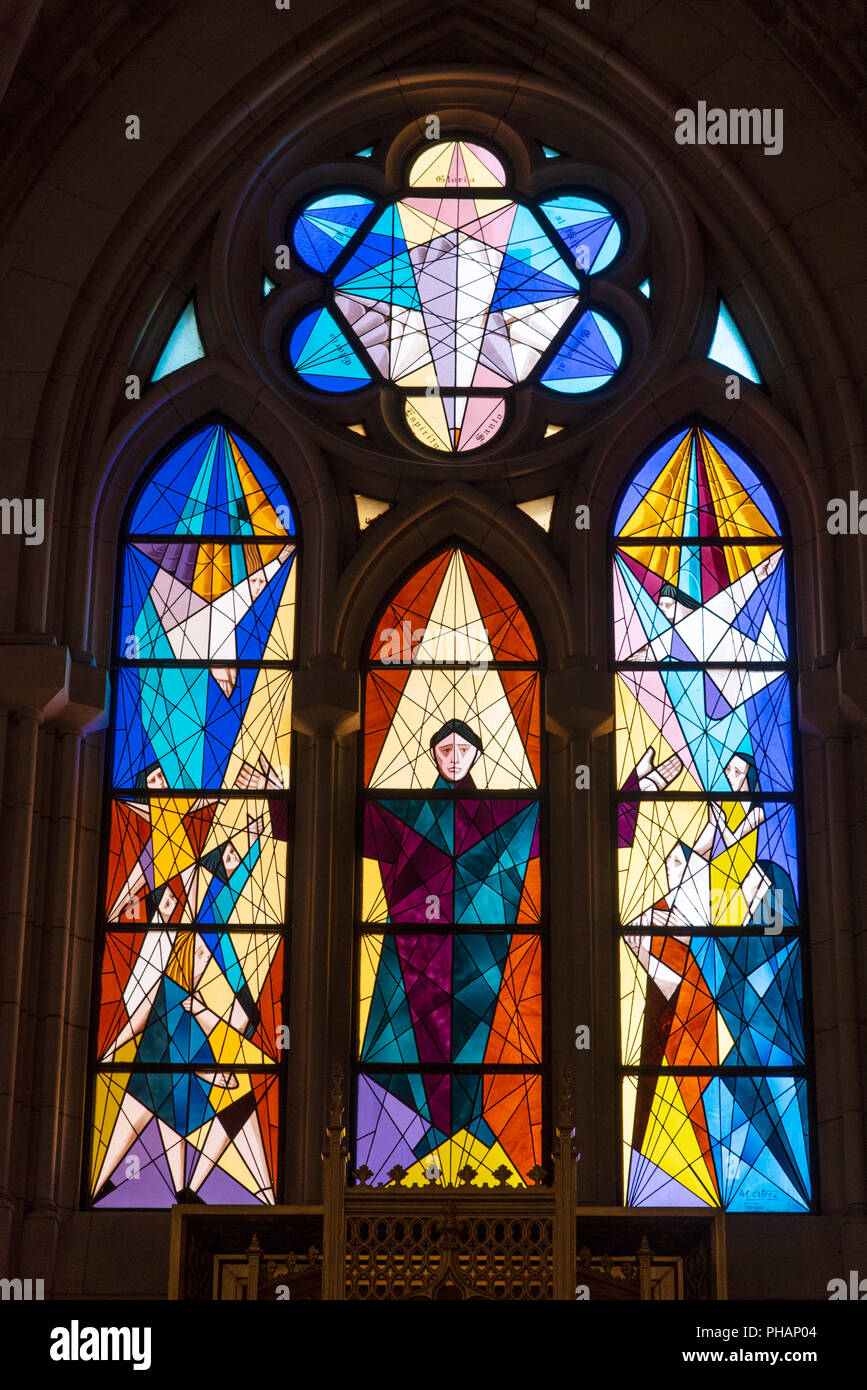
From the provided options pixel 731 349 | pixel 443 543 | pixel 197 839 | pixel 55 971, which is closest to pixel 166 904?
pixel 197 839

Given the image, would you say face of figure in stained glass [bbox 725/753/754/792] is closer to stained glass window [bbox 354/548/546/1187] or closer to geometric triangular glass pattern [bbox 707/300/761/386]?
stained glass window [bbox 354/548/546/1187]

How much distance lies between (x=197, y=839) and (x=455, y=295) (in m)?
3.23

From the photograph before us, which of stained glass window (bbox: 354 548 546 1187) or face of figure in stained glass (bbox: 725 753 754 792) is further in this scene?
face of figure in stained glass (bbox: 725 753 754 792)

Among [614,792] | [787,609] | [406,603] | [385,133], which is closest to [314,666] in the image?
[406,603]

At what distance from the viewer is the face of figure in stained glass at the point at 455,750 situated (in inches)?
436

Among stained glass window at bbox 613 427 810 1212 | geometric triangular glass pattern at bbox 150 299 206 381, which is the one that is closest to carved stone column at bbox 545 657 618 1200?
stained glass window at bbox 613 427 810 1212

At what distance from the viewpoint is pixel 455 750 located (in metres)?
11.1

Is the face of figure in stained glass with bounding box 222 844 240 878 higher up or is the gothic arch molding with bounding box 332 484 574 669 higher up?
the gothic arch molding with bounding box 332 484 574 669

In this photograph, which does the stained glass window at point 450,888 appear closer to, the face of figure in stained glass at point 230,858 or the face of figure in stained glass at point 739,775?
the face of figure in stained glass at point 230,858

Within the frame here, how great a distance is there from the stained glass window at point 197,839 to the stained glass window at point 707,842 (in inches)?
65.0

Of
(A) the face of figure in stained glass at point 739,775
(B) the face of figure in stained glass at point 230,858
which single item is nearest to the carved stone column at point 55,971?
(B) the face of figure in stained glass at point 230,858

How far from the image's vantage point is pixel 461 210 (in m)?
12.3

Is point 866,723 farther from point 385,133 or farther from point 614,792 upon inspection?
point 385,133

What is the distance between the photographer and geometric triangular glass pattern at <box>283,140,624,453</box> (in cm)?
1188
